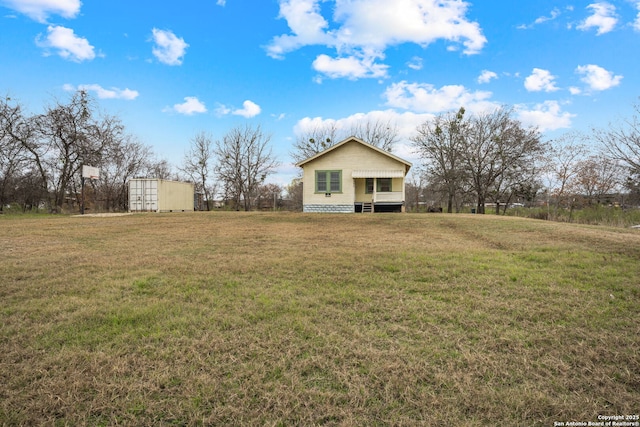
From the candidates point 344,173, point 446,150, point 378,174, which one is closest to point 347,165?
point 344,173

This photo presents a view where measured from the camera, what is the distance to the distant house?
62.0 ft

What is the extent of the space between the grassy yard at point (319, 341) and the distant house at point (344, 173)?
1353cm

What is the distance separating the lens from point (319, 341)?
9.17ft

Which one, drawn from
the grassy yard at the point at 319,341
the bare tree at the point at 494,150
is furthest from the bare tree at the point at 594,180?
the grassy yard at the point at 319,341

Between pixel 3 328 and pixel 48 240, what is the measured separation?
648 centimetres

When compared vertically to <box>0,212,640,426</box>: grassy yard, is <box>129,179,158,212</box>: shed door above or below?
above

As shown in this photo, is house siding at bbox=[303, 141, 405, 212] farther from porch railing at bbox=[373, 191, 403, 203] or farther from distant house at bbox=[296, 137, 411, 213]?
porch railing at bbox=[373, 191, 403, 203]

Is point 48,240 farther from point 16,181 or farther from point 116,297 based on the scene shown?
point 16,181

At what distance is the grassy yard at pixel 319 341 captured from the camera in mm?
1988

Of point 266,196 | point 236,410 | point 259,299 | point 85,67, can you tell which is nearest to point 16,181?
point 85,67

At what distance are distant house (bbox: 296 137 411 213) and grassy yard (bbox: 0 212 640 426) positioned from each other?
13533 millimetres

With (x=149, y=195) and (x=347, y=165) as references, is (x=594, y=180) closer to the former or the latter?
(x=347, y=165)

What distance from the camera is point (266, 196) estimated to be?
33.9 metres

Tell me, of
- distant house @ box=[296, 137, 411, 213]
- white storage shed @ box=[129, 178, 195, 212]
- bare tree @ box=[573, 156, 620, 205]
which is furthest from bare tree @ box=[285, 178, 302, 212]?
bare tree @ box=[573, 156, 620, 205]
